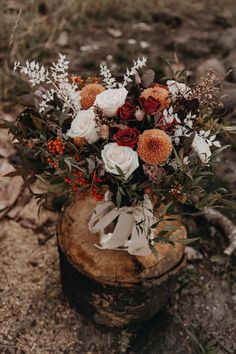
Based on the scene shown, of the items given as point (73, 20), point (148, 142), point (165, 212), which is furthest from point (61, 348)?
point (73, 20)

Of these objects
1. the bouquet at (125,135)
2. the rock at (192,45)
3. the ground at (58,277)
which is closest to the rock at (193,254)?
the ground at (58,277)

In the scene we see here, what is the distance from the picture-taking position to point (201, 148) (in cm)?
181

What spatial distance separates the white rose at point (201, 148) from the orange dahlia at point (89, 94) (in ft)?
1.42

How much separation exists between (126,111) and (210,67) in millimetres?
2421

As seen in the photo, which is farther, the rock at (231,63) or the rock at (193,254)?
the rock at (231,63)

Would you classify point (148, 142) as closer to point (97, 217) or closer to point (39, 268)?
point (97, 217)

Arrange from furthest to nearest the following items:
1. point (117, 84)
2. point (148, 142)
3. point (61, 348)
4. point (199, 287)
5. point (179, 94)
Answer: point (199, 287) < point (61, 348) < point (117, 84) < point (179, 94) < point (148, 142)

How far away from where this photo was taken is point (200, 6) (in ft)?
17.6

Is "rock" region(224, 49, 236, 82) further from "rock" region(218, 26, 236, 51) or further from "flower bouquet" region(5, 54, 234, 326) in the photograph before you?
"flower bouquet" region(5, 54, 234, 326)

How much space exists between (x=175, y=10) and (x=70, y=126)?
3.65 m

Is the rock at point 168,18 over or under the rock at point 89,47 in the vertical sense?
over

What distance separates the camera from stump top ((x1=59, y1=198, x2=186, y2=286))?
2.21 metres

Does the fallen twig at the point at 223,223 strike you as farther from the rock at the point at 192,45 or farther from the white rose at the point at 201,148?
the rock at the point at 192,45

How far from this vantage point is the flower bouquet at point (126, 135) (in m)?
1.78
